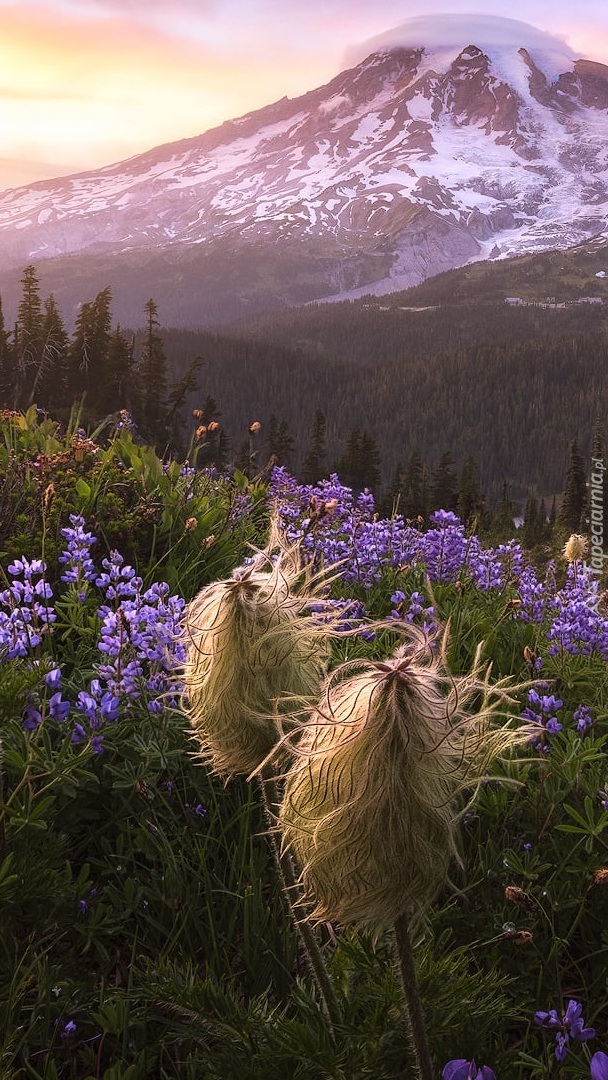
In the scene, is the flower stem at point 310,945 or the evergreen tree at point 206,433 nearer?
the flower stem at point 310,945

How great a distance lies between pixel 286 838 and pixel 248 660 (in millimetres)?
363

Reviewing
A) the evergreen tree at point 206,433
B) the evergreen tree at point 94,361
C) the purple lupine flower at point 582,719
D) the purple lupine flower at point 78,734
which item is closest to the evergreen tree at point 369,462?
the evergreen tree at point 206,433

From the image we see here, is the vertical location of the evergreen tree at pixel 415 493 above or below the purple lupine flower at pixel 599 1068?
below

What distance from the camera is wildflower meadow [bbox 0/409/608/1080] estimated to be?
135 cm

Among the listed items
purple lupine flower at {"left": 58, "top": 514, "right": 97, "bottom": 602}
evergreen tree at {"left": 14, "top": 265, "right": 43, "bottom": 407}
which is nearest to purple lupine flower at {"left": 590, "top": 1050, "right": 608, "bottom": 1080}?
purple lupine flower at {"left": 58, "top": 514, "right": 97, "bottom": 602}

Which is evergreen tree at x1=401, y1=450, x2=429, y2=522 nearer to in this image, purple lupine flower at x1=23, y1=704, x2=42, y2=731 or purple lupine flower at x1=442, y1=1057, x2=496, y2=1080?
purple lupine flower at x1=23, y1=704, x2=42, y2=731

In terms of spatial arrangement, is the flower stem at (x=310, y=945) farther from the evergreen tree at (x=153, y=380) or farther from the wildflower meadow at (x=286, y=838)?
the evergreen tree at (x=153, y=380)

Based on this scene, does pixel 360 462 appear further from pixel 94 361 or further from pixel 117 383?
pixel 94 361

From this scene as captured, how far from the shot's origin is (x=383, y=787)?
4.24ft

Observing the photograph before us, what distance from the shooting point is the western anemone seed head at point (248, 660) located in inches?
65.0

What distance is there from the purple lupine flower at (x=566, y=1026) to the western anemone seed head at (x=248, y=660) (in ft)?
4.04

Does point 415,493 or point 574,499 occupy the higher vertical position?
point 415,493

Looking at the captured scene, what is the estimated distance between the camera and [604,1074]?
1549 millimetres

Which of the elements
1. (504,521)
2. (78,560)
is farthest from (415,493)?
(78,560)
